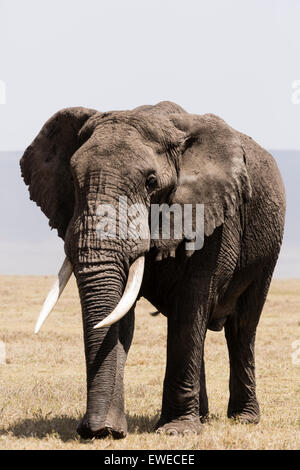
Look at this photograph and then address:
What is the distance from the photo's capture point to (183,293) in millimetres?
8164

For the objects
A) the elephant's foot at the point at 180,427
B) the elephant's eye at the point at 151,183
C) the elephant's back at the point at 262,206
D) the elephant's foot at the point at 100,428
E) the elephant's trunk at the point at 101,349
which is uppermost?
the elephant's eye at the point at 151,183

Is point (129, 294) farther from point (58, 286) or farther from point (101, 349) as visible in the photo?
point (58, 286)

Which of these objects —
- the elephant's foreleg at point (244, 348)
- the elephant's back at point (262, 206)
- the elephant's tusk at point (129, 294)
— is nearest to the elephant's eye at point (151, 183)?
the elephant's tusk at point (129, 294)

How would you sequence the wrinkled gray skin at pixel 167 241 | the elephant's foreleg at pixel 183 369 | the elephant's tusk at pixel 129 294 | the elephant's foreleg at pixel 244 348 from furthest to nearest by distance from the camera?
the elephant's foreleg at pixel 244 348
the elephant's foreleg at pixel 183 369
the wrinkled gray skin at pixel 167 241
the elephant's tusk at pixel 129 294

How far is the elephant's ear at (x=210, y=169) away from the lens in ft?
26.2

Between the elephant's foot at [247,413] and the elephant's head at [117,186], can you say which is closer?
the elephant's head at [117,186]

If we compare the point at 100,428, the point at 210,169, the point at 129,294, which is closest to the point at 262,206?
the point at 210,169

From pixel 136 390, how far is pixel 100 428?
472cm

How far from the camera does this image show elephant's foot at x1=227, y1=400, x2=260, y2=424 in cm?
986

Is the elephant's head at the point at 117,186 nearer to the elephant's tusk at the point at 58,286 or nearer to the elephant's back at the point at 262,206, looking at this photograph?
the elephant's tusk at the point at 58,286

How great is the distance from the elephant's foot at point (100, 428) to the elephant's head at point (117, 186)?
0.02 m

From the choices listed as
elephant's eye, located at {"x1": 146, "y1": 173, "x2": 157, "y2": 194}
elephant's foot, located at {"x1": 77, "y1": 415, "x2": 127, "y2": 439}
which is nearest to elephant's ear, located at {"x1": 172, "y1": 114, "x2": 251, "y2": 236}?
elephant's eye, located at {"x1": 146, "y1": 173, "x2": 157, "y2": 194}

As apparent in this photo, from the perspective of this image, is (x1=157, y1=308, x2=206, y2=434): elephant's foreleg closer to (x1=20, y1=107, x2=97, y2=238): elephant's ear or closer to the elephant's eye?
the elephant's eye
